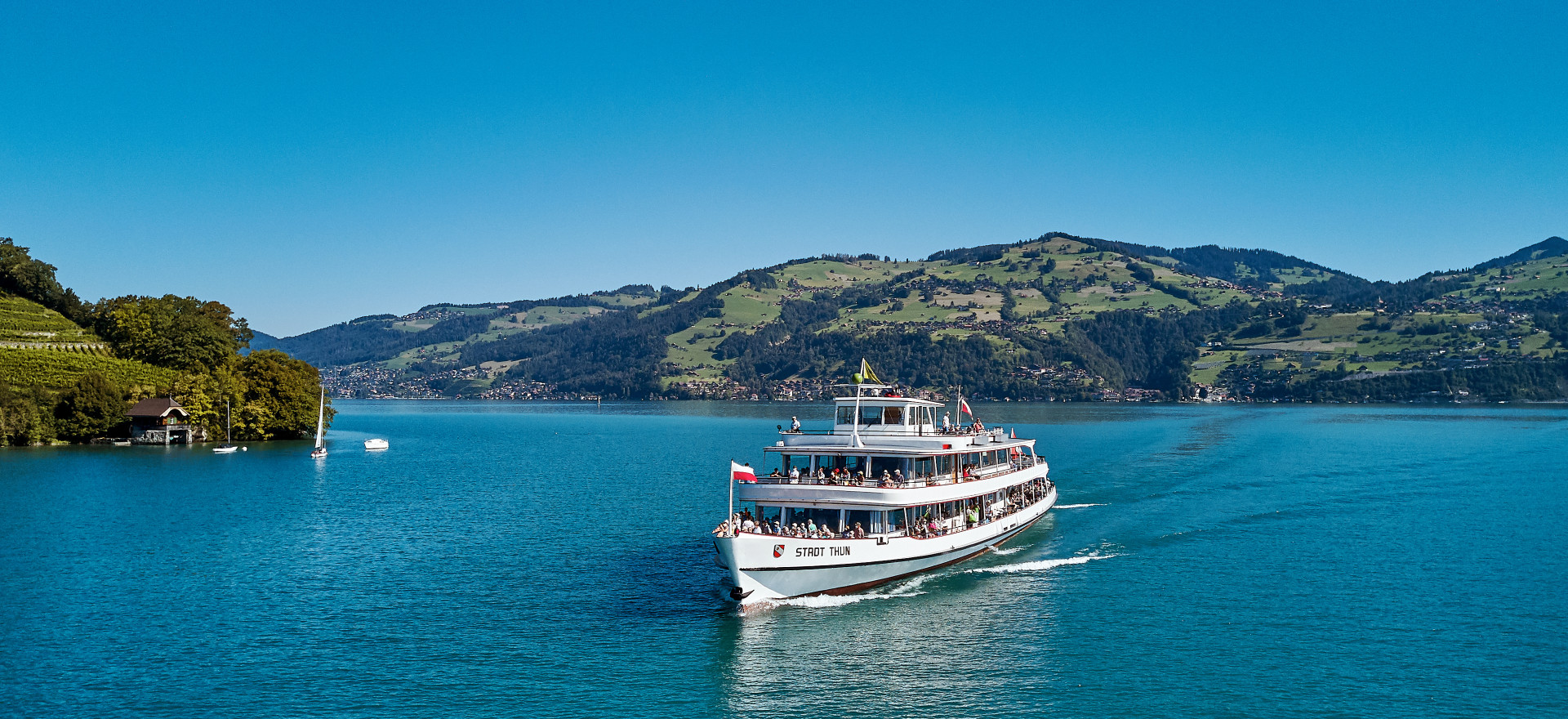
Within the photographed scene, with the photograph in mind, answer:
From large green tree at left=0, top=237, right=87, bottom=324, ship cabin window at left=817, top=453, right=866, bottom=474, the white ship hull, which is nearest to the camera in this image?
the white ship hull

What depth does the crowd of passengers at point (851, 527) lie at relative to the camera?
3634 cm

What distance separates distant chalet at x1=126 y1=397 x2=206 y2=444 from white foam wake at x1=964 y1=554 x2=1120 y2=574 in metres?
100

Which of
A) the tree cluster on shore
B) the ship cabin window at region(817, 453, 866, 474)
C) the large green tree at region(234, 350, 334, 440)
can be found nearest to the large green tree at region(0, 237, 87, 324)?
the tree cluster on shore

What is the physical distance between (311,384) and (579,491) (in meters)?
70.5

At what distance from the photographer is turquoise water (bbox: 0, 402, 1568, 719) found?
93.0ft

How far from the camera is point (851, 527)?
40.1m

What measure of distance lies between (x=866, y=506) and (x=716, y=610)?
7236mm

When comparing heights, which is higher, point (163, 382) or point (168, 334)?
point (168, 334)

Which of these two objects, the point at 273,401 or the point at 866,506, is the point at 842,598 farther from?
the point at 273,401

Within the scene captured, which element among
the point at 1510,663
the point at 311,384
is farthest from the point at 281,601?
the point at 311,384

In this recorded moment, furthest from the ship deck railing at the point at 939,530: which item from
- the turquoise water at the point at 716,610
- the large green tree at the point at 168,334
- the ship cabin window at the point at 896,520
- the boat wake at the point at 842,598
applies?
the large green tree at the point at 168,334

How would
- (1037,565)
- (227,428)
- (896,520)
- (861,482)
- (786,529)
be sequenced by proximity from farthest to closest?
(227,428) < (1037,565) < (896,520) < (861,482) < (786,529)

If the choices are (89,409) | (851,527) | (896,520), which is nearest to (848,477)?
(851,527)

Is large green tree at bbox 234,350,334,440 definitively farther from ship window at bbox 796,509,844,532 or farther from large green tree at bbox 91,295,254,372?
ship window at bbox 796,509,844,532
